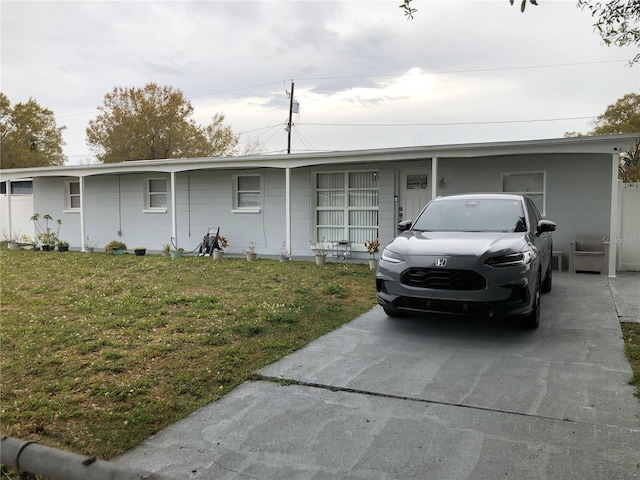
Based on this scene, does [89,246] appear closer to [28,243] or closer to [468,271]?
[28,243]

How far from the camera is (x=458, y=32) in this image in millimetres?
6926

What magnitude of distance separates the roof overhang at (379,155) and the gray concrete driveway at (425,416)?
5.04m

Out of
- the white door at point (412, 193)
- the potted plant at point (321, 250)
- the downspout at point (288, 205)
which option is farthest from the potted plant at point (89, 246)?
the white door at point (412, 193)

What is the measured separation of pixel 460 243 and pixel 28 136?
38.5 metres

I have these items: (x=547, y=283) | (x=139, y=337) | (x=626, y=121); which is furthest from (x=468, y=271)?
(x=626, y=121)

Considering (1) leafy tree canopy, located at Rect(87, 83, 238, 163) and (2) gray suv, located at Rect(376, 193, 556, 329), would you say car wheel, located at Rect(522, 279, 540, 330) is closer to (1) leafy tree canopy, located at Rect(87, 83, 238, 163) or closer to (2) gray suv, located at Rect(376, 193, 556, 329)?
(2) gray suv, located at Rect(376, 193, 556, 329)

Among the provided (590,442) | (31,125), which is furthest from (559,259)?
(31,125)

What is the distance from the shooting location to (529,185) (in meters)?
11.1

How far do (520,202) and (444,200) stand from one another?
102 centimetres

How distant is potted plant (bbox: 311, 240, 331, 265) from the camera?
11.5 metres

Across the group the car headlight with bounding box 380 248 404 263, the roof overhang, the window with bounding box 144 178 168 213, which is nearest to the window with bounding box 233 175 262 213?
the roof overhang

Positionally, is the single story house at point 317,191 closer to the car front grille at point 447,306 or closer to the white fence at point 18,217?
the white fence at point 18,217

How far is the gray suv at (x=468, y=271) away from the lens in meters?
5.03

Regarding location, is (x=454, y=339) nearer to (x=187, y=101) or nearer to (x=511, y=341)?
(x=511, y=341)
